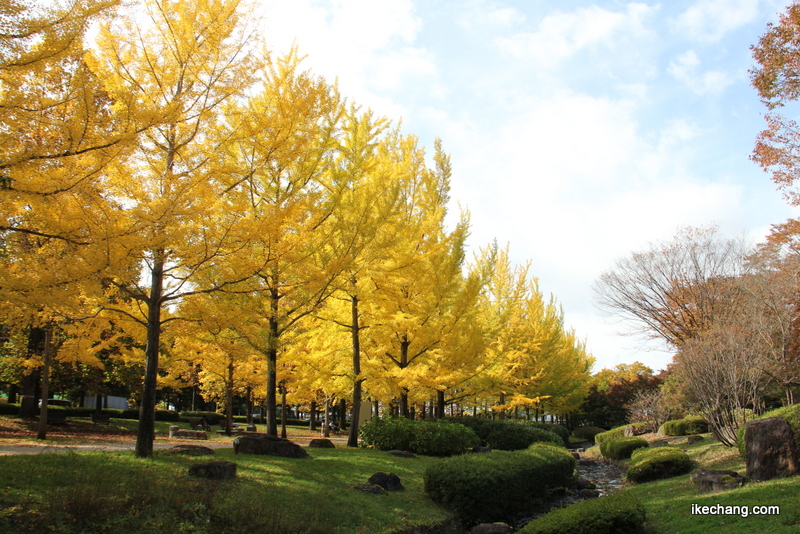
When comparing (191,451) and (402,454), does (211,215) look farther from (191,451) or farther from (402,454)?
(402,454)

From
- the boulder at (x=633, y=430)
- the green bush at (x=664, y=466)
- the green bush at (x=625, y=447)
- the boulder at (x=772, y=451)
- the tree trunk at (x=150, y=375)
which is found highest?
the tree trunk at (x=150, y=375)

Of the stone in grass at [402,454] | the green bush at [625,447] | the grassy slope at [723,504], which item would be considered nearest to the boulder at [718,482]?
the grassy slope at [723,504]

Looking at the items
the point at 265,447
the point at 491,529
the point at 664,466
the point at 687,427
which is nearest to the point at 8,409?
the point at 265,447

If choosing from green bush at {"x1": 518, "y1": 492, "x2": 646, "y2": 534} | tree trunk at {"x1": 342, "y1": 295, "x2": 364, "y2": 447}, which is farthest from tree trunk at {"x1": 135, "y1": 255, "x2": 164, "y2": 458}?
green bush at {"x1": 518, "y1": 492, "x2": 646, "y2": 534}

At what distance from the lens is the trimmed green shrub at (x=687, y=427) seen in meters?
19.6

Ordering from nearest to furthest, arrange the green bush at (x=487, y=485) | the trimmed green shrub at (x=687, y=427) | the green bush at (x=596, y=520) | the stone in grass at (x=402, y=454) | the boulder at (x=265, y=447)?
1. the green bush at (x=596, y=520)
2. the green bush at (x=487, y=485)
3. the boulder at (x=265, y=447)
4. the stone in grass at (x=402, y=454)
5. the trimmed green shrub at (x=687, y=427)

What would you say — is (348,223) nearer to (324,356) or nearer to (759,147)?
(324,356)

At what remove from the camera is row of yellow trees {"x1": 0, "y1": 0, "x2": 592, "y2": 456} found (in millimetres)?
5453

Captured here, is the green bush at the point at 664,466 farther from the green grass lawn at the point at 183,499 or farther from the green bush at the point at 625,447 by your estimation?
the green grass lawn at the point at 183,499

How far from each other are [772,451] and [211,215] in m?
9.76

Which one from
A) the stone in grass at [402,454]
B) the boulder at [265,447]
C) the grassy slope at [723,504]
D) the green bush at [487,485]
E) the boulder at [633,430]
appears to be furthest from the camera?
the boulder at [633,430]

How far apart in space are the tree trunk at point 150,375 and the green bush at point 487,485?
4613 mm

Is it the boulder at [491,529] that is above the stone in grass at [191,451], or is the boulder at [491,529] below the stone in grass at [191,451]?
below

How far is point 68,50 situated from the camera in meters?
5.11
